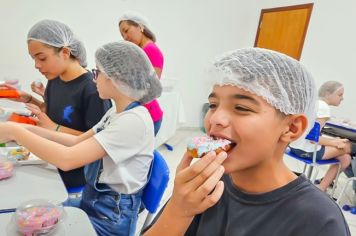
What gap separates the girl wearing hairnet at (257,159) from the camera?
69cm

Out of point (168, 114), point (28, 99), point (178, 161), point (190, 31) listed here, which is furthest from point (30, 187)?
point (190, 31)

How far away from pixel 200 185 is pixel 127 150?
0.58m

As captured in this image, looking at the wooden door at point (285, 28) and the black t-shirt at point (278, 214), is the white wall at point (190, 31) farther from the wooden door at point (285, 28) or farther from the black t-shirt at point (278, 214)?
the black t-shirt at point (278, 214)

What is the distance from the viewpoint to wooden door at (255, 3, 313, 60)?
4.32m

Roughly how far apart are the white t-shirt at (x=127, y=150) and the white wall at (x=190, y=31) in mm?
1667

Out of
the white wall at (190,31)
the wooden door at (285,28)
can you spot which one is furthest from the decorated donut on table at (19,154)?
the wooden door at (285,28)

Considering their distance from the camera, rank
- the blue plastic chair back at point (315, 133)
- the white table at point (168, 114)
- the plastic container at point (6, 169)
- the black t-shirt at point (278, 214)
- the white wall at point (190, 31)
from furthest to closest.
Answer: the white table at point (168, 114) < the white wall at point (190, 31) < the blue plastic chair back at point (315, 133) < the plastic container at point (6, 169) < the black t-shirt at point (278, 214)

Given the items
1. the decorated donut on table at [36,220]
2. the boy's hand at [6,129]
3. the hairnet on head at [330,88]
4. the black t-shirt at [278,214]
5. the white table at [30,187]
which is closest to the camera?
the black t-shirt at [278,214]

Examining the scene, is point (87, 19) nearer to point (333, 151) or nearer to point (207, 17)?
point (207, 17)

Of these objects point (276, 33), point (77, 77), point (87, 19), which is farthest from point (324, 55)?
point (77, 77)

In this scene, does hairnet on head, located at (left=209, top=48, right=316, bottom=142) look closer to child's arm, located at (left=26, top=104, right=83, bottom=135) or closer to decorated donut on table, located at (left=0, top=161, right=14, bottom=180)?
decorated donut on table, located at (left=0, top=161, right=14, bottom=180)

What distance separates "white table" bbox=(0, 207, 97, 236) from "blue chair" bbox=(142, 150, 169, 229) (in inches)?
13.9

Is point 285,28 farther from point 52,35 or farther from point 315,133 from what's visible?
point 52,35

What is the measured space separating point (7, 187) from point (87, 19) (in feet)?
10.6
